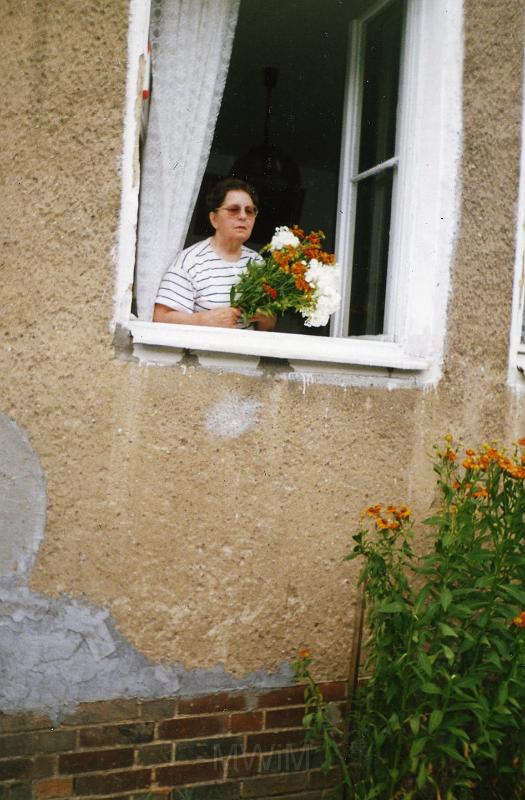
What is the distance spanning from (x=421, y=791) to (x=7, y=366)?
2086 mm

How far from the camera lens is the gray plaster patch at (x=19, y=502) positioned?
8.83ft

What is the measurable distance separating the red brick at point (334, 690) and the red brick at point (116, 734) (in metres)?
0.69

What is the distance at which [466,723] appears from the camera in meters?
2.59

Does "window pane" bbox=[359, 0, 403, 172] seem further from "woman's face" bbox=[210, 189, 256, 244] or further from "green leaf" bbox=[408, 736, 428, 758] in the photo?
"green leaf" bbox=[408, 736, 428, 758]

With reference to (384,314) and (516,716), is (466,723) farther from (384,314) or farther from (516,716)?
(384,314)

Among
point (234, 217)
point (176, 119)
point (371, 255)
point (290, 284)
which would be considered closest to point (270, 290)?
point (290, 284)

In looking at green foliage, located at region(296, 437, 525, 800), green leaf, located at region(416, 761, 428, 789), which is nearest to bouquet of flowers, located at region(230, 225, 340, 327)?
green foliage, located at region(296, 437, 525, 800)

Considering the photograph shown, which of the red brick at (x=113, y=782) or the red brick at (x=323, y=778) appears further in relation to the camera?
the red brick at (x=323, y=778)

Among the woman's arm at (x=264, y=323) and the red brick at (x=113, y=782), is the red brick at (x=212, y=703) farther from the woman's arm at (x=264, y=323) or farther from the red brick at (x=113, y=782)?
the woman's arm at (x=264, y=323)

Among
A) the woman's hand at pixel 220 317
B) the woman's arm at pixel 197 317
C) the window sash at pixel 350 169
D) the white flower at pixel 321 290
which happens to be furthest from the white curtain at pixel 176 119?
the window sash at pixel 350 169

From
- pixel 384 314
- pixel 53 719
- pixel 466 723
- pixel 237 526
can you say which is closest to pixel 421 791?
pixel 466 723

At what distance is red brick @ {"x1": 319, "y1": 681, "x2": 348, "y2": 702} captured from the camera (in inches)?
121

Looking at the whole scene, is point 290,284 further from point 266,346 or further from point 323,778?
point 323,778

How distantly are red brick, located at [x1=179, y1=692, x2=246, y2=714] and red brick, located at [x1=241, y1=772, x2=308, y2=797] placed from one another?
0.30m
